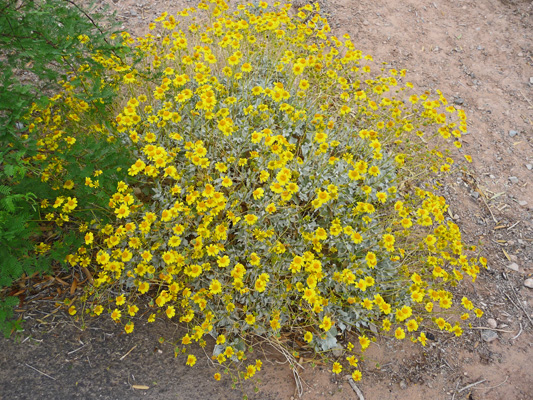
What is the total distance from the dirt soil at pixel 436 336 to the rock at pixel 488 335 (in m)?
0.01

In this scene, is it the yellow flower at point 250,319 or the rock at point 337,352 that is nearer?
the yellow flower at point 250,319

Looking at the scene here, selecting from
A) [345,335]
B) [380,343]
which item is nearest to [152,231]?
[345,335]

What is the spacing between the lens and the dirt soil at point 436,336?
2.50 metres

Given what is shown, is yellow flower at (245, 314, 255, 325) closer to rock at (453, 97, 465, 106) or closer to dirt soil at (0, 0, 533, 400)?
dirt soil at (0, 0, 533, 400)

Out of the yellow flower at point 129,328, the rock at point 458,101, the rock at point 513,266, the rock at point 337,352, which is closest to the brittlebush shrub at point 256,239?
the yellow flower at point 129,328

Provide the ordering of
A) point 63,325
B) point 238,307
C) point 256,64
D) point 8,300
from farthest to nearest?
1. point 256,64
2. point 238,307
3. point 63,325
4. point 8,300

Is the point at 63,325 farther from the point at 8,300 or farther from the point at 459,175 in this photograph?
the point at 459,175

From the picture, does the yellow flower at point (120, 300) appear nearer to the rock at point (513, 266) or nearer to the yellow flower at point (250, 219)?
the yellow flower at point (250, 219)

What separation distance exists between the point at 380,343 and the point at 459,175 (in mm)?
2543

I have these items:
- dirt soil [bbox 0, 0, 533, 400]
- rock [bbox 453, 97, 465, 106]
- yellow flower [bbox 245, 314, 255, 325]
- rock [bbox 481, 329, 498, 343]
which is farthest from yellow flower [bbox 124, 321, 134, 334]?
rock [bbox 453, 97, 465, 106]

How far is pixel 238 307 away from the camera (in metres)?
2.88

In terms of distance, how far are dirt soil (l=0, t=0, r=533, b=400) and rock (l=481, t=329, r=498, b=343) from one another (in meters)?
0.01

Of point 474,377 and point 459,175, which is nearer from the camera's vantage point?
point 474,377

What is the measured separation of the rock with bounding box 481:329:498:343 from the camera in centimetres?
312
